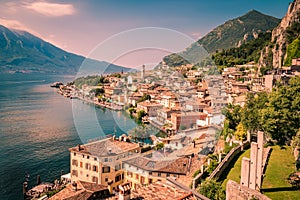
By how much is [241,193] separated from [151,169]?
5571 millimetres

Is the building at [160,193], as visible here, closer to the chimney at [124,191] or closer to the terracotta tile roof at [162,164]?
the chimney at [124,191]

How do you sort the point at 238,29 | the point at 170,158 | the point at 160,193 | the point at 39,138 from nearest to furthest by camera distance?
1. the point at 160,193
2. the point at 170,158
3. the point at 39,138
4. the point at 238,29

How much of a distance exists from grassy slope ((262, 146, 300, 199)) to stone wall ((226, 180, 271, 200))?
5.53 ft

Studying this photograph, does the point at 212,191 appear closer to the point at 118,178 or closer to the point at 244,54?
the point at 118,178

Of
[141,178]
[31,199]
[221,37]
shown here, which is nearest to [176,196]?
[141,178]

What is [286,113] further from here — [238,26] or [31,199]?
[238,26]

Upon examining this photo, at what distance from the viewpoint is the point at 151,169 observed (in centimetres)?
973

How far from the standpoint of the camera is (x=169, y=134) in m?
17.1

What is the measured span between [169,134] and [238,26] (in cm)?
6011

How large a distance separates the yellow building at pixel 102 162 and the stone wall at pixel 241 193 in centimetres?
626

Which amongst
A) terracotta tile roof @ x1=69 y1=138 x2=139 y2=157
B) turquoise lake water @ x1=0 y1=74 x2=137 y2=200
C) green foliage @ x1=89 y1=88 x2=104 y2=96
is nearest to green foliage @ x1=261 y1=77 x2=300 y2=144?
terracotta tile roof @ x1=69 y1=138 x2=139 y2=157

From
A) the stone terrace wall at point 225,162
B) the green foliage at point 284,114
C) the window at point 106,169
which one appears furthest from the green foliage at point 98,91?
the green foliage at point 284,114

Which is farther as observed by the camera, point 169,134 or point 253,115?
point 169,134

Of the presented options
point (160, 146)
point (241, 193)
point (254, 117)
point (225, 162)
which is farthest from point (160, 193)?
point (160, 146)
